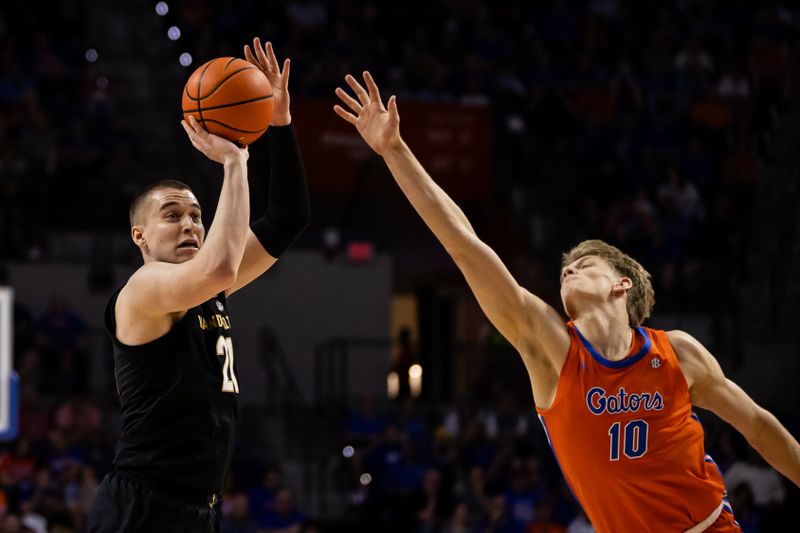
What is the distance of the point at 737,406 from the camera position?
507 cm

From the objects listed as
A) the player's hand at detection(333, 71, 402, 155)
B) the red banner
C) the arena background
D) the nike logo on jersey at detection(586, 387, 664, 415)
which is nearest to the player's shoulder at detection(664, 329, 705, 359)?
the nike logo on jersey at detection(586, 387, 664, 415)

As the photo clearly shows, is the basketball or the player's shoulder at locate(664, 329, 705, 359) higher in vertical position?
the basketball

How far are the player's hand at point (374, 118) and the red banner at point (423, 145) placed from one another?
1232cm

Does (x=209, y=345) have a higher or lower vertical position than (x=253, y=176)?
lower

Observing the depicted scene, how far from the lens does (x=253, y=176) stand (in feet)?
53.0

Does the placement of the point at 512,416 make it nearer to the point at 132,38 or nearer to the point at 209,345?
A: the point at 132,38

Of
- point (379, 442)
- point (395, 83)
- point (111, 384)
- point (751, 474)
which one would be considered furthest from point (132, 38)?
point (751, 474)

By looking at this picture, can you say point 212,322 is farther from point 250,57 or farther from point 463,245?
point 250,57

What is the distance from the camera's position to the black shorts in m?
4.61

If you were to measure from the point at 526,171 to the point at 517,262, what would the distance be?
1.44 m

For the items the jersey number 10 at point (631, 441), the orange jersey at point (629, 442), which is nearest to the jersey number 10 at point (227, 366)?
the orange jersey at point (629, 442)

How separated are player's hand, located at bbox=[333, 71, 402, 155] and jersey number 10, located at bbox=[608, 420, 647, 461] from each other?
1436 mm

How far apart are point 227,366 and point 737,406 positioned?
208 centimetres

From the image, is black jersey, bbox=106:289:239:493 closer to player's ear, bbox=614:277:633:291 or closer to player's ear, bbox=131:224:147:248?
player's ear, bbox=131:224:147:248
